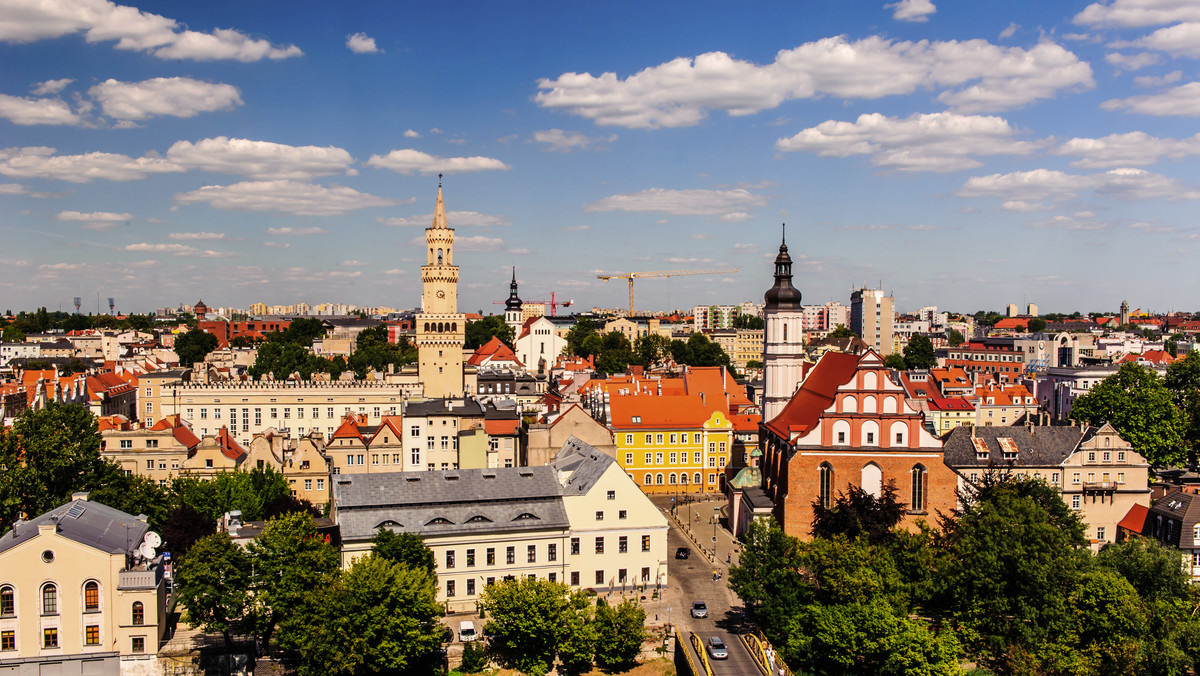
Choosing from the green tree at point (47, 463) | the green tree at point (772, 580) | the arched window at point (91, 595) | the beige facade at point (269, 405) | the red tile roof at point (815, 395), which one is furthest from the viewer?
the beige facade at point (269, 405)

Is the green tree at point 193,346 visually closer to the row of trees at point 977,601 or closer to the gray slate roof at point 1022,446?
the gray slate roof at point 1022,446

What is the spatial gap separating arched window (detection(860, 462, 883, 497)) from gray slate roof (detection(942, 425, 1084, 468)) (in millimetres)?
9508

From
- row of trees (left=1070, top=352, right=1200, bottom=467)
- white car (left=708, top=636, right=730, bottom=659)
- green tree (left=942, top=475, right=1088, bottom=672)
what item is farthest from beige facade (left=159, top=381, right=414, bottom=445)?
row of trees (left=1070, top=352, right=1200, bottom=467)

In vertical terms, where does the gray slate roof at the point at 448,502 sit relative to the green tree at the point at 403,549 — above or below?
above

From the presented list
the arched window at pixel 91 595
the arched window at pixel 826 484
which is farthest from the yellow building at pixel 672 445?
the arched window at pixel 91 595

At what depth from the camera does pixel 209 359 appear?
133 metres

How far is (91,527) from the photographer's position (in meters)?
42.9

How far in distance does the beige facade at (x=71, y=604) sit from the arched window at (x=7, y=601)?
0.13ft

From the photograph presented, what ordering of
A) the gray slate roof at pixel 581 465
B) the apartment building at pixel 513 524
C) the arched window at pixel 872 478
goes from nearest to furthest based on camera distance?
1. the apartment building at pixel 513 524
2. the gray slate roof at pixel 581 465
3. the arched window at pixel 872 478

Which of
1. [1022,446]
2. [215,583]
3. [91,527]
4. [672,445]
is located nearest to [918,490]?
[1022,446]

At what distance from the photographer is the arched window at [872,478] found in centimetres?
5388

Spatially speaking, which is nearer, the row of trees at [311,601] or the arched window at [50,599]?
→ the row of trees at [311,601]

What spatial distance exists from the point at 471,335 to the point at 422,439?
11612cm

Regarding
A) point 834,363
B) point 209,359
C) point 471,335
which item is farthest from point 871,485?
point 471,335
